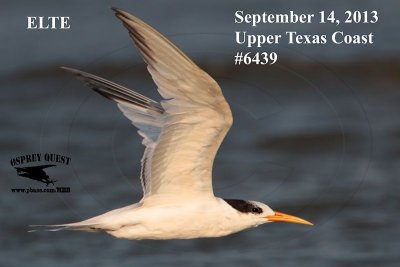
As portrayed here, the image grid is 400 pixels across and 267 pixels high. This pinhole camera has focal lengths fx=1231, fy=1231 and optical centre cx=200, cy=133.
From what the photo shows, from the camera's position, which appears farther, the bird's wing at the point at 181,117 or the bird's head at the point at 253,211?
the bird's head at the point at 253,211

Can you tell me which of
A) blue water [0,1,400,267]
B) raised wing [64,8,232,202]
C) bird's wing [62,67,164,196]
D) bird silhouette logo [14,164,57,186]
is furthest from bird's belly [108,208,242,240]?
bird silhouette logo [14,164,57,186]

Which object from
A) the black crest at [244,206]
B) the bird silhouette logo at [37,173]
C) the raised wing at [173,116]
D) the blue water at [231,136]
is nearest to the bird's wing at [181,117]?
the raised wing at [173,116]

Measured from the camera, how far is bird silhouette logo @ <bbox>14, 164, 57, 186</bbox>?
12.9 meters

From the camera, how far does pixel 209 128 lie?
25.7ft

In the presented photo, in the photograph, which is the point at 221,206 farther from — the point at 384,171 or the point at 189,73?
the point at 384,171

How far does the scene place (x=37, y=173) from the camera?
13.0m

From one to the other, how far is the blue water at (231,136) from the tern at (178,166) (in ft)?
10.8

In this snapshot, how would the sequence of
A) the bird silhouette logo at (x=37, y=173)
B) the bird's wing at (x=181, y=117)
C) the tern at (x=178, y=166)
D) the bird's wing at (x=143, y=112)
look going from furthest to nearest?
the bird silhouette logo at (x=37, y=173)
the bird's wing at (x=143, y=112)
the tern at (x=178, y=166)
the bird's wing at (x=181, y=117)

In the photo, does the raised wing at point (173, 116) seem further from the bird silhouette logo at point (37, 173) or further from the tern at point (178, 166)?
the bird silhouette logo at point (37, 173)

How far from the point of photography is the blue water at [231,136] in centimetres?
1195

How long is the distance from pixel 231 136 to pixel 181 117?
6906 millimetres

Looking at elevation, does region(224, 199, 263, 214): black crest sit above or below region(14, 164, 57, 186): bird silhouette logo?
below

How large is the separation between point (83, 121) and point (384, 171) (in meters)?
A: 3.81

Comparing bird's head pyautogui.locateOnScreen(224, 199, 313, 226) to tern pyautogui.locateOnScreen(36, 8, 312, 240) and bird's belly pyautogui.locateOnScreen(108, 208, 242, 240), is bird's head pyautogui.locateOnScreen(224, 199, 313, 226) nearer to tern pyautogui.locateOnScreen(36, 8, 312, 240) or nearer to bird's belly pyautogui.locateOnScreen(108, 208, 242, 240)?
tern pyautogui.locateOnScreen(36, 8, 312, 240)
